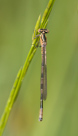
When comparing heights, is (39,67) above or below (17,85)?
above

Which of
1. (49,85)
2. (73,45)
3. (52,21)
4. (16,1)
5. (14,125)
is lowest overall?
(14,125)

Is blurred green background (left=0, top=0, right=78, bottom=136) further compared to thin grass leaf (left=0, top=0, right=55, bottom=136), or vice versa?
blurred green background (left=0, top=0, right=78, bottom=136)

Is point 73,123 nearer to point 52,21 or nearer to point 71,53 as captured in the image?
point 71,53

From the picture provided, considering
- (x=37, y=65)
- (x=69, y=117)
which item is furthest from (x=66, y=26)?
(x=69, y=117)

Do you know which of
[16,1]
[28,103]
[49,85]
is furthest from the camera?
[16,1]

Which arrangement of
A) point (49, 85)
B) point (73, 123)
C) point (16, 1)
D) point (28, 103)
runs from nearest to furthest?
point (73, 123), point (49, 85), point (28, 103), point (16, 1)

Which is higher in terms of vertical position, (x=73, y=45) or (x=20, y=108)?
(x=73, y=45)

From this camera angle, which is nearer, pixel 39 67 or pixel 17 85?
pixel 17 85

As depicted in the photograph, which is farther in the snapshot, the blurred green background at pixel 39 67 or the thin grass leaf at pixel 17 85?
the blurred green background at pixel 39 67
